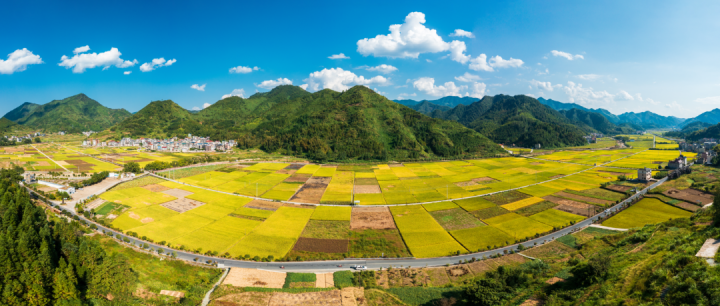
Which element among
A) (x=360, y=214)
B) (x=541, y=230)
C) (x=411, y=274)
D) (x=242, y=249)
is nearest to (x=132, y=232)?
(x=242, y=249)

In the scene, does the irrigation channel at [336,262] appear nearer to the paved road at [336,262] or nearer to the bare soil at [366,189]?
the paved road at [336,262]

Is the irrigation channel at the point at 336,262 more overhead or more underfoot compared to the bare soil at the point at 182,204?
more underfoot

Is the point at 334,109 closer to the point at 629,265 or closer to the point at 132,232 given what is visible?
the point at 132,232

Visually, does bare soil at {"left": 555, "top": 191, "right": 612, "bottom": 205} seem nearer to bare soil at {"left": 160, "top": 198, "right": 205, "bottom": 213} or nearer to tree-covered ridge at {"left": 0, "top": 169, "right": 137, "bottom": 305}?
tree-covered ridge at {"left": 0, "top": 169, "right": 137, "bottom": 305}

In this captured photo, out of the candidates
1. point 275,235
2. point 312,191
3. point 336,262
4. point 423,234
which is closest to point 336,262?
point 336,262

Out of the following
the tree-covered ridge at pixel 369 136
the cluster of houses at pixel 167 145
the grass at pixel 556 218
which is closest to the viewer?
the grass at pixel 556 218

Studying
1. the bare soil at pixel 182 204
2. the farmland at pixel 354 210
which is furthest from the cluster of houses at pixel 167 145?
the bare soil at pixel 182 204
